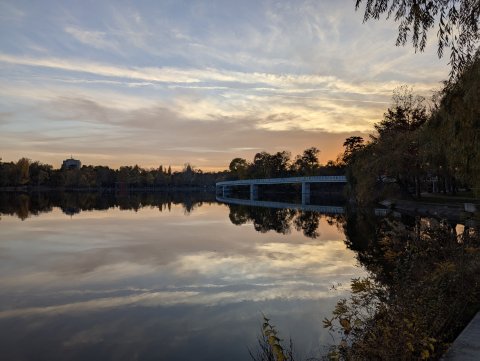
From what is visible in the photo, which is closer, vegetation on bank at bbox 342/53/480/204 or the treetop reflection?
vegetation on bank at bbox 342/53/480/204

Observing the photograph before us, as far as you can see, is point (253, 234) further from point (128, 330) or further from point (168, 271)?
point (128, 330)

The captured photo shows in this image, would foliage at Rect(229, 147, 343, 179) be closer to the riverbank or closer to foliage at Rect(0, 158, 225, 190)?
foliage at Rect(0, 158, 225, 190)

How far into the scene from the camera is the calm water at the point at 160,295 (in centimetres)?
945

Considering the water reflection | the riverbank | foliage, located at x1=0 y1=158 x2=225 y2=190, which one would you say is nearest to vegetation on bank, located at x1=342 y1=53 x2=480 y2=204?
the riverbank

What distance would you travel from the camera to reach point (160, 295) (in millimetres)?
13453

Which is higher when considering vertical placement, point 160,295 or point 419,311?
point 419,311

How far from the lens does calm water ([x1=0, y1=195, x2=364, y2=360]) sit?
9.45 metres

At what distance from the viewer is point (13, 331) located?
10.1 meters

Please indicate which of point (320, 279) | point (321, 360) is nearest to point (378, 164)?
point (320, 279)

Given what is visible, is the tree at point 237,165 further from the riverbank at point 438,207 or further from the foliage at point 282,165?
the riverbank at point 438,207

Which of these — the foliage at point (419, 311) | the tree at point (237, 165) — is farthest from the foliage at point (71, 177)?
the foliage at point (419, 311)

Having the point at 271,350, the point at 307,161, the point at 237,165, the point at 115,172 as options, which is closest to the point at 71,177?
the point at 115,172

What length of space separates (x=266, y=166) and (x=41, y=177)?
279 feet

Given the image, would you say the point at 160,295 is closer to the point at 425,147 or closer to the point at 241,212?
the point at 425,147
